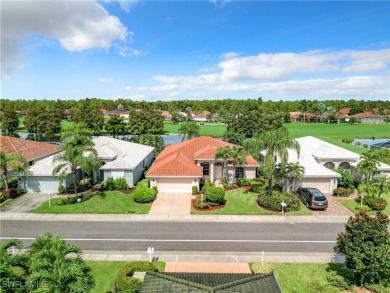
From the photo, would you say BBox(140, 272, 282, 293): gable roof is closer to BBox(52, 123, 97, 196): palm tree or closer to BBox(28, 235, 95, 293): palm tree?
BBox(28, 235, 95, 293): palm tree

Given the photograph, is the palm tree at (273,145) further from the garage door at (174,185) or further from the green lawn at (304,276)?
the green lawn at (304,276)

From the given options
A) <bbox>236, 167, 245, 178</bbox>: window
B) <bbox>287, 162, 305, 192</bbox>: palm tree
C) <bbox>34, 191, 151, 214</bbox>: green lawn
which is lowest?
<bbox>34, 191, 151, 214</bbox>: green lawn

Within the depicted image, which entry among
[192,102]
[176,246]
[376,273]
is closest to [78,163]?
[176,246]

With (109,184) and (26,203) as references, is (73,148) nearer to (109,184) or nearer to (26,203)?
(109,184)

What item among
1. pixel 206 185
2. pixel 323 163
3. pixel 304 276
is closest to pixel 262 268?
pixel 304 276

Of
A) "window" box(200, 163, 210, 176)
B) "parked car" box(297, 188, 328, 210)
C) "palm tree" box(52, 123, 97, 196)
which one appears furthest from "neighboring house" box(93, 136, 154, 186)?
"parked car" box(297, 188, 328, 210)

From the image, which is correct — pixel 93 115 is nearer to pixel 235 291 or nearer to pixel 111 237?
pixel 111 237
